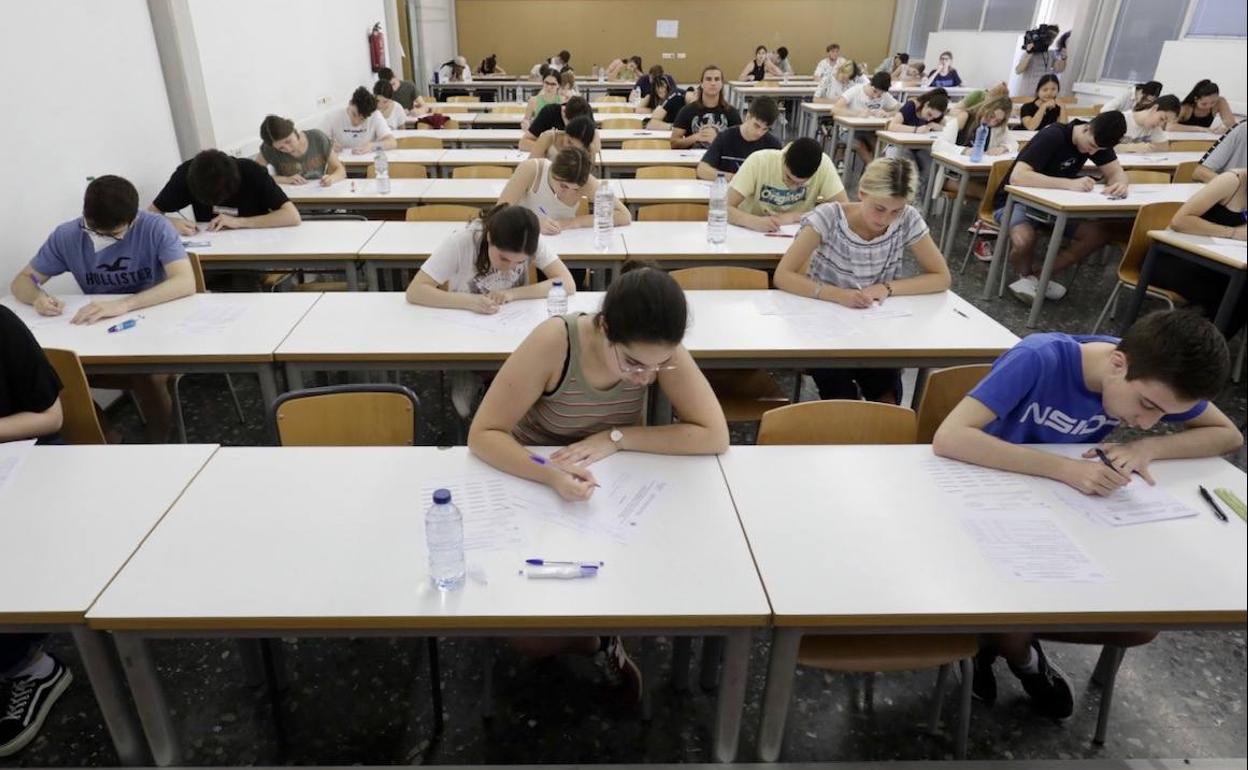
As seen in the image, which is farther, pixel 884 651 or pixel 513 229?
pixel 513 229

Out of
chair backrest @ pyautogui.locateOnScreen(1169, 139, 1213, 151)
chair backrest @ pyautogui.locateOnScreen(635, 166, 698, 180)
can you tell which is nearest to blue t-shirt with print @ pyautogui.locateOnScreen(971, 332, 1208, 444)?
chair backrest @ pyautogui.locateOnScreen(635, 166, 698, 180)

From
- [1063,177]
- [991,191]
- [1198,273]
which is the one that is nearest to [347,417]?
[1198,273]

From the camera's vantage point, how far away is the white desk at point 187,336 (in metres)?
2.36

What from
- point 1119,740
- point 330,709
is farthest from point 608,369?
point 1119,740

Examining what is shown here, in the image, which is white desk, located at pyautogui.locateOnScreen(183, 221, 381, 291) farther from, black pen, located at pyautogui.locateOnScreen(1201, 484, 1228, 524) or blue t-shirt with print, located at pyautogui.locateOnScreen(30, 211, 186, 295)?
black pen, located at pyautogui.locateOnScreen(1201, 484, 1228, 524)

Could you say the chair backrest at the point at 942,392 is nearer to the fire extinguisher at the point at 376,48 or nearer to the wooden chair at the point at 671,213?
the wooden chair at the point at 671,213

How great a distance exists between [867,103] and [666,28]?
7375 millimetres

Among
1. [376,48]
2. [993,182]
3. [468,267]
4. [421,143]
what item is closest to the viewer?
[468,267]

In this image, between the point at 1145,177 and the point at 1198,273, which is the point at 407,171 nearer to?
the point at 1198,273

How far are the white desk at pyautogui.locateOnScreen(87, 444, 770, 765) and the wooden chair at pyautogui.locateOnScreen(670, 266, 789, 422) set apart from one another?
40.1 inches

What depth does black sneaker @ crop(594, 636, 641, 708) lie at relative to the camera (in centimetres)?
202

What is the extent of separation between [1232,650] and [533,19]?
49.6ft

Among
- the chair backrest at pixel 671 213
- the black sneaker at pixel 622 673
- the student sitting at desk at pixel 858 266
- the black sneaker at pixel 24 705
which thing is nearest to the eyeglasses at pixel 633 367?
the black sneaker at pixel 622 673

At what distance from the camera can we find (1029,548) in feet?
4.85
